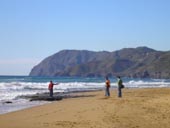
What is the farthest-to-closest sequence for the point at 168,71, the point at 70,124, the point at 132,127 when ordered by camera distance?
the point at 168,71, the point at 70,124, the point at 132,127

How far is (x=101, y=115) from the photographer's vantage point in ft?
56.1

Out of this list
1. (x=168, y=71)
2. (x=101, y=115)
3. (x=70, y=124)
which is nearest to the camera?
(x=70, y=124)

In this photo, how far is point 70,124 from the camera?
14.7 meters

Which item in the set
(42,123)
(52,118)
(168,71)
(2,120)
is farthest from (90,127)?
(168,71)

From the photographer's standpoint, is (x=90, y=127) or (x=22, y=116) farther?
(x=22, y=116)

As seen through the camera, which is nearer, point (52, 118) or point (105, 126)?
point (105, 126)

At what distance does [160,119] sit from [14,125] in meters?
5.96

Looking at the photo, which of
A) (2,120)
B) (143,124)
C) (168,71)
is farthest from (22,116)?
(168,71)

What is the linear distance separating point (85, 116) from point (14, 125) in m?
3.42

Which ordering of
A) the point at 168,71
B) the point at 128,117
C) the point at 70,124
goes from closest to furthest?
the point at 70,124, the point at 128,117, the point at 168,71

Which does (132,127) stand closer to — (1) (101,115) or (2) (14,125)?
(1) (101,115)

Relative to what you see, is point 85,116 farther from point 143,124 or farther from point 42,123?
point 143,124

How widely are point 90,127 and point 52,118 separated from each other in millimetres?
→ 3501

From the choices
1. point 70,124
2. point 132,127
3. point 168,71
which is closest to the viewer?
point 132,127
